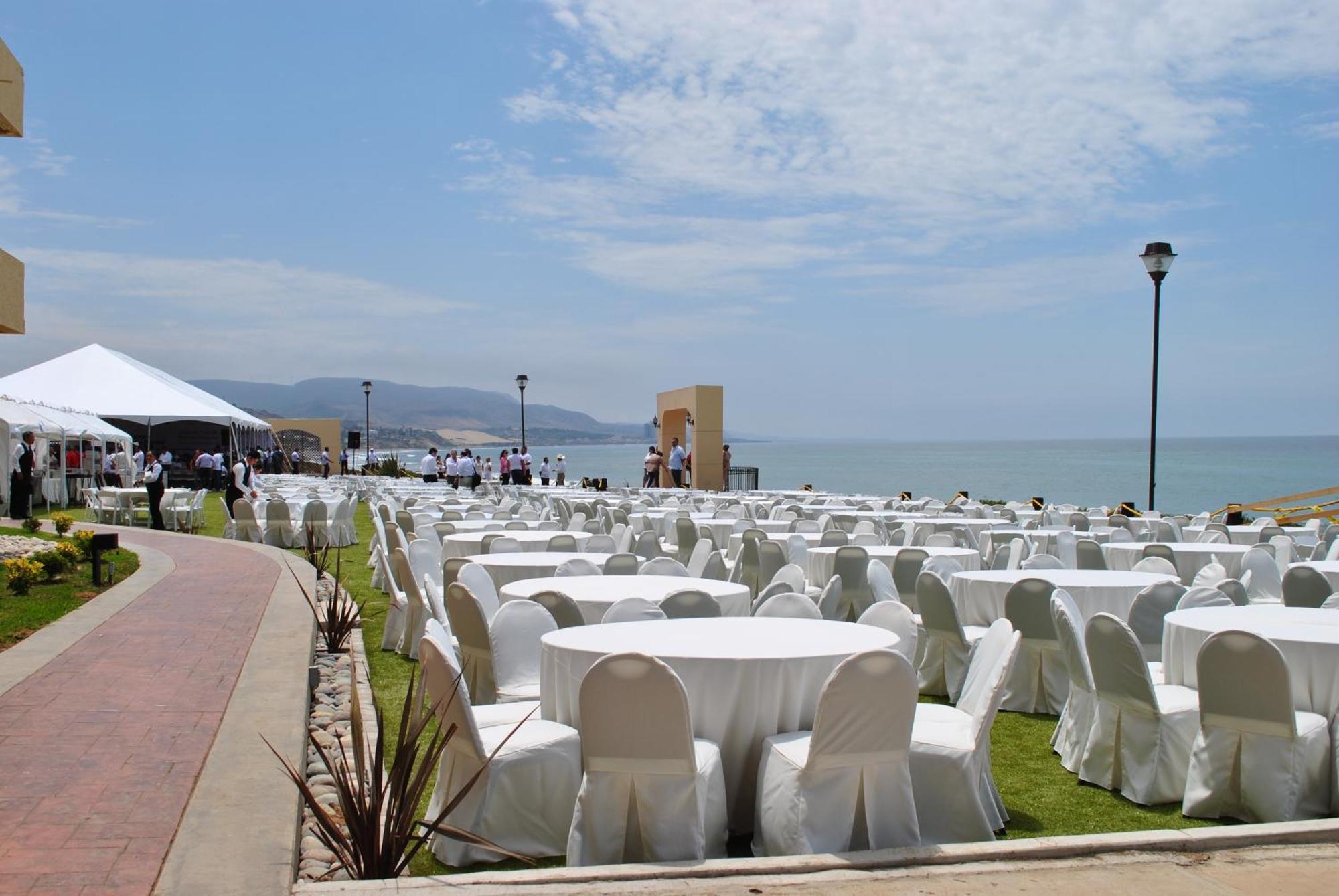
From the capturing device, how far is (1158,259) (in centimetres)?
1672

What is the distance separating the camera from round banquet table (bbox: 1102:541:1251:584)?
35.0ft

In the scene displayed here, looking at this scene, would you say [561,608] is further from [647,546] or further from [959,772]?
[647,546]

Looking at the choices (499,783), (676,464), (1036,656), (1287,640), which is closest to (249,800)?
(499,783)

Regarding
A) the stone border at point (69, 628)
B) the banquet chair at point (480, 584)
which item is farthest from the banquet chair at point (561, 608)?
the stone border at point (69, 628)

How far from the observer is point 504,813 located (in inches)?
173

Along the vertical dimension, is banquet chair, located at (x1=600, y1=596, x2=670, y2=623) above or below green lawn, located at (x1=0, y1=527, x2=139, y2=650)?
above

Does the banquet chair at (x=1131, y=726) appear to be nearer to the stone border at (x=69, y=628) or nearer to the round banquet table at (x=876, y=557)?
the round banquet table at (x=876, y=557)

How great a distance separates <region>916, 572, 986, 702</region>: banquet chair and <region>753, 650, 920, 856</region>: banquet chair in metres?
3.19

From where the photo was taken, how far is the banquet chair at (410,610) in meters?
8.45

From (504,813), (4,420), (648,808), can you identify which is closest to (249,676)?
(504,813)

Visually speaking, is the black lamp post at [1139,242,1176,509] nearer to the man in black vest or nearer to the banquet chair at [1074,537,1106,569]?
the banquet chair at [1074,537,1106,569]

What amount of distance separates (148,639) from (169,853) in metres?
4.86

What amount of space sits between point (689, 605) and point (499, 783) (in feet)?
→ 6.60

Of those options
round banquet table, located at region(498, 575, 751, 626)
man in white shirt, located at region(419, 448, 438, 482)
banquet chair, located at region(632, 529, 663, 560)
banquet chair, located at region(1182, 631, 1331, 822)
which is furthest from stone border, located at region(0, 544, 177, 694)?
man in white shirt, located at region(419, 448, 438, 482)
